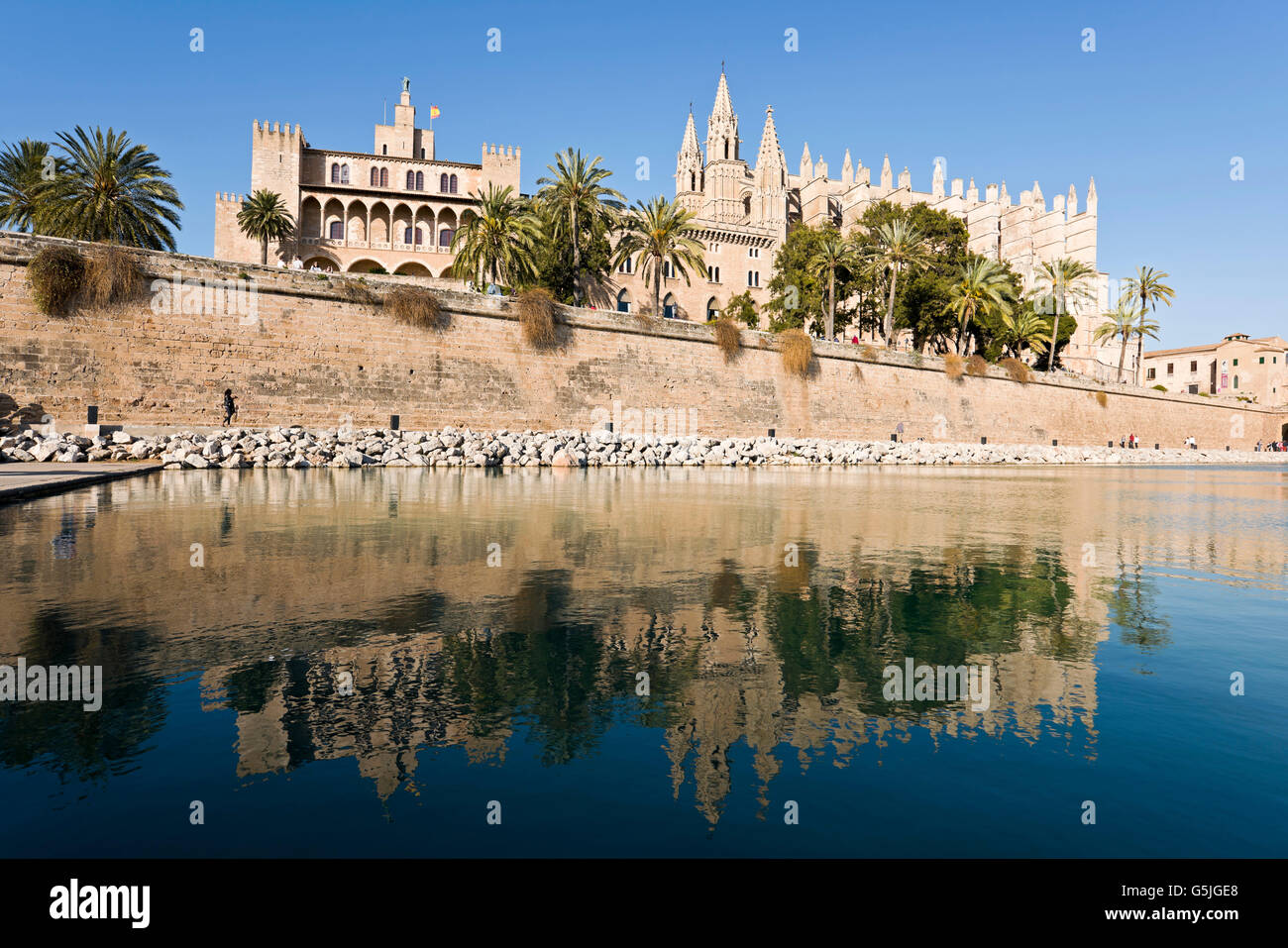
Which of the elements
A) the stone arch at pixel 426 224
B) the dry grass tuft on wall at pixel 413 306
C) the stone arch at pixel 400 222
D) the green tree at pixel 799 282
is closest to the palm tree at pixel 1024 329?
the green tree at pixel 799 282

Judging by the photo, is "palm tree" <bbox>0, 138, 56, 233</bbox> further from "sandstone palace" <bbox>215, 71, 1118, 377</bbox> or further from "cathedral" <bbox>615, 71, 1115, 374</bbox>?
"cathedral" <bbox>615, 71, 1115, 374</bbox>

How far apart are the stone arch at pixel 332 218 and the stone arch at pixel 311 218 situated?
1.11 feet

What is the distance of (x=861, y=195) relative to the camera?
90.1 metres

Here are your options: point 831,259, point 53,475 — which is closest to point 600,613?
point 53,475

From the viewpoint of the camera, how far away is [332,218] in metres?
57.2

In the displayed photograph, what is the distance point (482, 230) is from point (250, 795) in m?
37.8

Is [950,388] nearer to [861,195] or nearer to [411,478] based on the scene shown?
[411,478]

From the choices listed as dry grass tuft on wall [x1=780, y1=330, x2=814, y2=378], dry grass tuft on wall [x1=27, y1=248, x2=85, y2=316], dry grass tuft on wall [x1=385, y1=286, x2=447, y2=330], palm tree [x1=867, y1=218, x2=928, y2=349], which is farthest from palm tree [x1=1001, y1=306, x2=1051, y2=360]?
dry grass tuft on wall [x1=27, y1=248, x2=85, y2=316]

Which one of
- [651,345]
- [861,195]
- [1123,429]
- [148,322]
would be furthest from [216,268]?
[861,195]

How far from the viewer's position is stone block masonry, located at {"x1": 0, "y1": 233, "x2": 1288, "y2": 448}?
21219 millimetres

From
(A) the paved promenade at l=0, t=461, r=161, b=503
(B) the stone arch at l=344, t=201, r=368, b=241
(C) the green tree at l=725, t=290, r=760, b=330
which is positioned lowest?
(A) the paved promenade at l=0, t=461, r=161, b=503

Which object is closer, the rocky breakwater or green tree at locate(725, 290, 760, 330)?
the rocky breakwater

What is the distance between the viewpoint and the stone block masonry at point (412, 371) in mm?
21219

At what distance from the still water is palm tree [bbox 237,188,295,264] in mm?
48985
